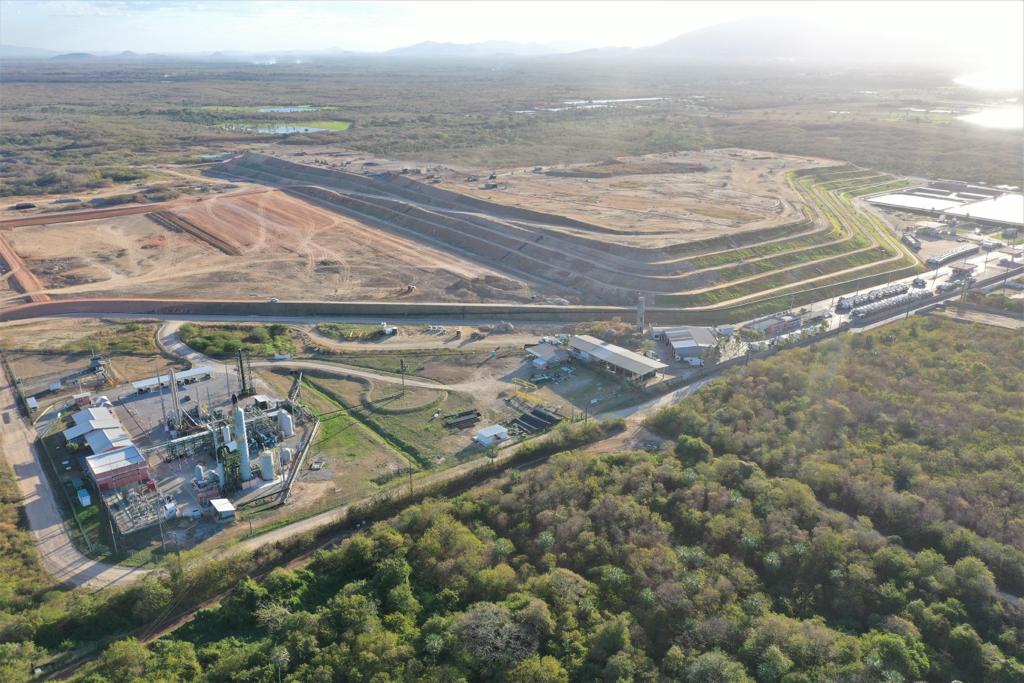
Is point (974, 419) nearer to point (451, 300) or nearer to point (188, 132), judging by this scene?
point (451, 300)

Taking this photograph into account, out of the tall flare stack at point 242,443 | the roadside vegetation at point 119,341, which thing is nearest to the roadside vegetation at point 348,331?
the roadside vegetation at point 119,341

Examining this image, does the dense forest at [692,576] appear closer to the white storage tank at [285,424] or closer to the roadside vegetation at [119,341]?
the white storage tank at [285,424]

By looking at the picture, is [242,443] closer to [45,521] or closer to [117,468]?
[117,468]

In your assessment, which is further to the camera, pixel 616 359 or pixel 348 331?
pixel 348 331

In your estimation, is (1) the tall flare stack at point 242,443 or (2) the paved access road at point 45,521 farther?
(1) the tall flare stack at point 242,443

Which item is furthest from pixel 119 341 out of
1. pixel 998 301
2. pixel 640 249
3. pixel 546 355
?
pixel 998 301

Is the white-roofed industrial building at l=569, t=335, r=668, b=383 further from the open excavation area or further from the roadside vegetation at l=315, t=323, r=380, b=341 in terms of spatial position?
the roadside vegetation at l=315, t=323, r=380, b=341

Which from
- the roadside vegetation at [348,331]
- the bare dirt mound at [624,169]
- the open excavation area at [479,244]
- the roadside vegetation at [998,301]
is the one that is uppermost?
the bare dirt mound at [624,169]

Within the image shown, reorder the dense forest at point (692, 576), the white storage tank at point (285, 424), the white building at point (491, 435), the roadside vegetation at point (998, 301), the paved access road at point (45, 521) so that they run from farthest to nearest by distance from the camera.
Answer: the roadside vegetation at point (998, 301)
the white storage tank at point (285, 424)
the white building at point (491, 435)
the paved access road at point (45, 521)
the dense forest at point (692, 576)
